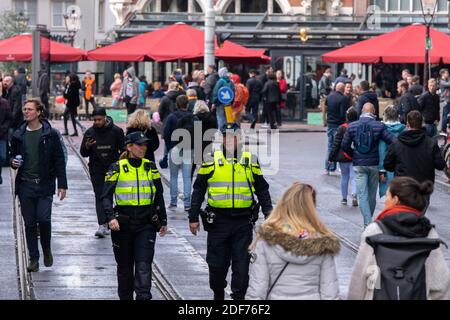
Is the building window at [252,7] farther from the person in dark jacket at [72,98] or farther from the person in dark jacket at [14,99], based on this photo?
the person in dark jacket at [14,99]

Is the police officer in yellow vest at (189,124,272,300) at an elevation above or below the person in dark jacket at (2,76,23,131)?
below

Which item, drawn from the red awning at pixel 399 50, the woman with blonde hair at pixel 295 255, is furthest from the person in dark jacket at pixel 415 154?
the red awning at pixel 399 50

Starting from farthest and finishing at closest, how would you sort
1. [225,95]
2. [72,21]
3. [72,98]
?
[72,21], [72,98], [225,95]

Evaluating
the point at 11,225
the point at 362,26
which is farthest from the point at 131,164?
the point at 362,26

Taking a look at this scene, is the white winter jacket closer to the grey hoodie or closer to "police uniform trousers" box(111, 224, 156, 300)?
"police uniform trousers" box(111, 224, 156, 300)

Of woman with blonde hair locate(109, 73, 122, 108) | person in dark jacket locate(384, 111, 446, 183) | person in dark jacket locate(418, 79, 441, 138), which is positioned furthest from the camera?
woman with blonde hair locate(109, 73, 122, 108)

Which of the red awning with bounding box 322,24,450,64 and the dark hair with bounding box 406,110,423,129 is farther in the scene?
the red awning with bounding box 322,24,450,64

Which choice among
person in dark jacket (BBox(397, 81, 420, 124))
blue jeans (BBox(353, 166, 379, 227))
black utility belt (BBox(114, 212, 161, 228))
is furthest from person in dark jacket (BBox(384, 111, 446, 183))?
person in dark jacket (BBox(397, 81, 420, 124))

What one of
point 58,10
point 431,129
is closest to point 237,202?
point 431,129

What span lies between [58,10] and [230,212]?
65743 millimetres

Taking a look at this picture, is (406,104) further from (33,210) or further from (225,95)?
(33,210)

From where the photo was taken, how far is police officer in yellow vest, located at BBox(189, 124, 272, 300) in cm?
1102

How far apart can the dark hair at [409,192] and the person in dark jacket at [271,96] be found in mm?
27894

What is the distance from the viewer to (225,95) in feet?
93.4
